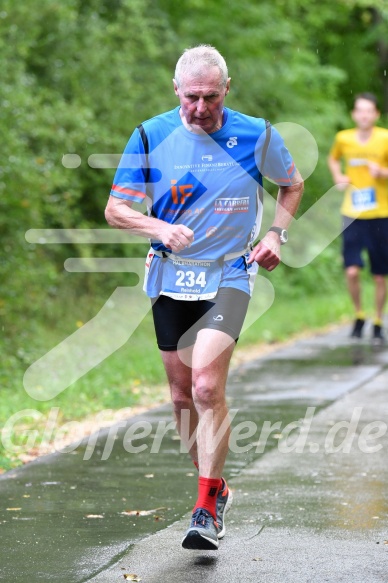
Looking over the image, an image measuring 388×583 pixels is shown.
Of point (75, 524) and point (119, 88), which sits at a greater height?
point (119, 88)

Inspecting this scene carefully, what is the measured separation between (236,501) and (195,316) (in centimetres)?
117

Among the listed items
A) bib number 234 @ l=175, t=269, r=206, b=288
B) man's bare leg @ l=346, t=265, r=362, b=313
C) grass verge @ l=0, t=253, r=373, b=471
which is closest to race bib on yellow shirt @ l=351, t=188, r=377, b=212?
man's bare leg @ l=346, t=265, r=362, b=313

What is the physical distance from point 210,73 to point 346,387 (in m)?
5.10

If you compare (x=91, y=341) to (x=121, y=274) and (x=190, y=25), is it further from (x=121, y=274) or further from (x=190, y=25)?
(x=190, y=25)

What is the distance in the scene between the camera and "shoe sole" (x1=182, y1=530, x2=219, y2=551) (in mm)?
4914

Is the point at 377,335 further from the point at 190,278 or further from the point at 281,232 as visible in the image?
the point at 190,278

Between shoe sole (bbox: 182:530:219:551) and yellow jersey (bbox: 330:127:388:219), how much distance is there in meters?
8.47

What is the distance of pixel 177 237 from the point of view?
5.05m

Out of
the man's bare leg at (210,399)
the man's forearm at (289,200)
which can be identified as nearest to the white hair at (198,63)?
the man's forearm at (289,200)

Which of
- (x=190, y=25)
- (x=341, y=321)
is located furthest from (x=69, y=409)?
(x=190, y=25)

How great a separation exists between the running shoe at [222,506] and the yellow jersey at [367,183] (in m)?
7.84

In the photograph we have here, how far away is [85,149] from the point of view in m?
13.9

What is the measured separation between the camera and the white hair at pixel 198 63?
518 centimetres
